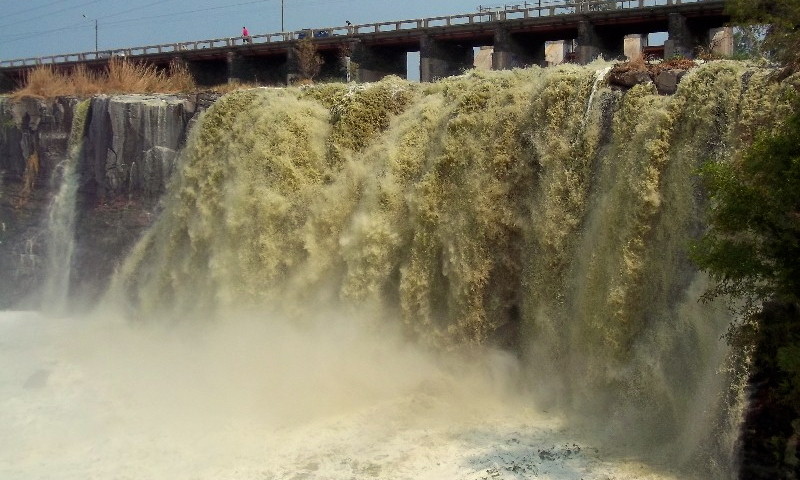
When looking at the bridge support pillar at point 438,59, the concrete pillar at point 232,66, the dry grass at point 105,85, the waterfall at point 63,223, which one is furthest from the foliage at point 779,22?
the concrete pillar at point 232,66

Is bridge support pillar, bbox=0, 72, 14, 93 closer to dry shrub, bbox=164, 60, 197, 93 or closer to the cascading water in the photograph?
dry shrub, bbox=164, 60, 197, 93

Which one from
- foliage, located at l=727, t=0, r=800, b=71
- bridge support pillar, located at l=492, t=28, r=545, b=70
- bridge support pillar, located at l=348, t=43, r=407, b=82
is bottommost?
foliage, located at l=727, t=0, r=800, b=71

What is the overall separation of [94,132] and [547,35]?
13.2 meters

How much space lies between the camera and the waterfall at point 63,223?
20.0 metres

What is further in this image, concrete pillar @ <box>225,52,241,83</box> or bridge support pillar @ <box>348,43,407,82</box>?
concrete pillar @ <box>225,52,241,83</box>

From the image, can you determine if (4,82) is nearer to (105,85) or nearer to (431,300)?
(105,85)

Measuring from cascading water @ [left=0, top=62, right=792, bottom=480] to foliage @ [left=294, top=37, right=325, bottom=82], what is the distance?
1226 cm

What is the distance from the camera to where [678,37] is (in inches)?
761

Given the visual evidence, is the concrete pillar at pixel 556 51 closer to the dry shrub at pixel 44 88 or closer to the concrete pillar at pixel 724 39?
the concrete pillar at pixel 724 39

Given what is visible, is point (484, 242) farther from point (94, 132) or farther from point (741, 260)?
point (94, 132)

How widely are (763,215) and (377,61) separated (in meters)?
21.4

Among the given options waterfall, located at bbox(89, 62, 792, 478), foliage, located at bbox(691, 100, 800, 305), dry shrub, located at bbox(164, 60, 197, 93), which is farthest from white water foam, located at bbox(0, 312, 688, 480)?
dry shrub, located at bbox(164, 60, 197, 93)

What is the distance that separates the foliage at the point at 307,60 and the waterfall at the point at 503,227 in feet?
40.3

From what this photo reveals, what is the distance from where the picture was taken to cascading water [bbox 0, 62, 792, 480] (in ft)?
29.3
